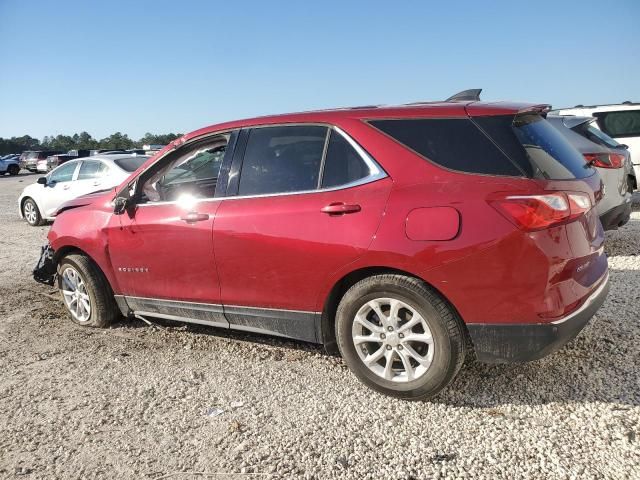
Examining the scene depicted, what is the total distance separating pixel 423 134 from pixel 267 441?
1.94m

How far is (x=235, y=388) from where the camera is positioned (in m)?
3.52

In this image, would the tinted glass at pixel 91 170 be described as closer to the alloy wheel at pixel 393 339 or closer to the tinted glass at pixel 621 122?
the alloy wheel at pixel 393 339

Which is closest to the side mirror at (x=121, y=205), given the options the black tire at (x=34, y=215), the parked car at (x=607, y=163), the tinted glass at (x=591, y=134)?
the parked car at (x=607, y=163)

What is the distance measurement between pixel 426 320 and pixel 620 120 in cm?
967

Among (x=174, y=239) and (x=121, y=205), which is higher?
(x=121, y=205)

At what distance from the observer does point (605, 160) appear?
6.58 meters

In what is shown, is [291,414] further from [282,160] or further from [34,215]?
[34,215]

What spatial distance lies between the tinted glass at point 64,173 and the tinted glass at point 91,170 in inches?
13.4

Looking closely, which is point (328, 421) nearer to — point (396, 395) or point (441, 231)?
point (396, 395)

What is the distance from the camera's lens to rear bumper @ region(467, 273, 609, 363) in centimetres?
282

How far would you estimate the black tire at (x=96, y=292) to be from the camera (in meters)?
4.70

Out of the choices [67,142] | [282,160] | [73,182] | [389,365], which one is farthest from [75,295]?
[67,142]

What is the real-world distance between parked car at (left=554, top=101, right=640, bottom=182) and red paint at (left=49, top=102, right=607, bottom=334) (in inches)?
325

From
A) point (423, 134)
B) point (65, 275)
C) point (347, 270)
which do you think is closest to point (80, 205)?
point (65, 275)
